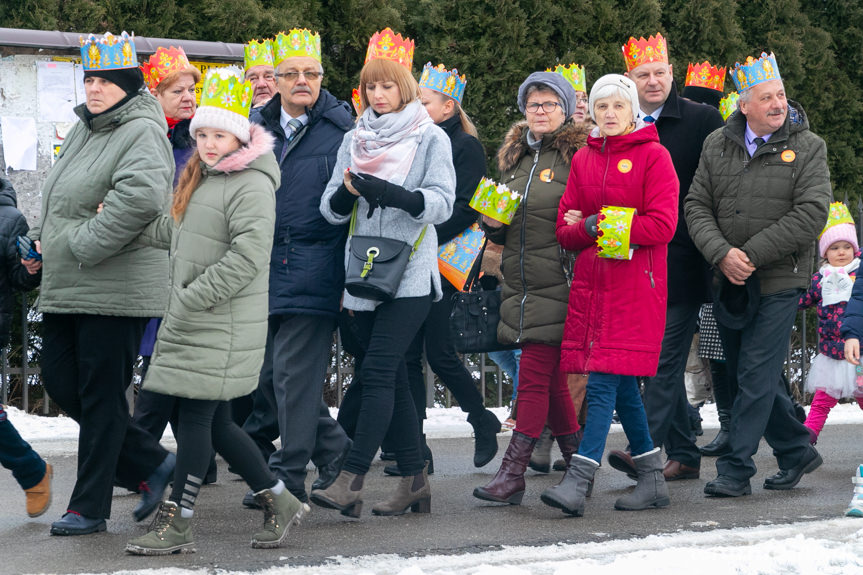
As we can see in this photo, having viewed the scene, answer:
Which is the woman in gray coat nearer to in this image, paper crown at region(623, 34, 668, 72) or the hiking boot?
the hiking boot

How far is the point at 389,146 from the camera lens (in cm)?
573

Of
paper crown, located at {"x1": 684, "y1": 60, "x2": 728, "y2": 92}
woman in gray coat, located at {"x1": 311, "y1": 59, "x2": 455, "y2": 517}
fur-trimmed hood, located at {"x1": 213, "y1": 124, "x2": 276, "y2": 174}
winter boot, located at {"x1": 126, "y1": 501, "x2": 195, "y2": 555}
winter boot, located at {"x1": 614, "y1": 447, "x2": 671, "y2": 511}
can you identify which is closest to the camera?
winter boot, located at {"x1": 126, "y1": 501, "x2": 195, "y2": 555}

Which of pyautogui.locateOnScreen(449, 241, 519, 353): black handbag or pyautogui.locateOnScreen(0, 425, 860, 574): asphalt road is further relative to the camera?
pyautogui.locateOnScreen(449, 241, 519, 353): black handbag

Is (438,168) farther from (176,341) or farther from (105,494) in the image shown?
(105,494)

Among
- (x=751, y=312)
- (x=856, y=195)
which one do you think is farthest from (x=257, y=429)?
(x=856, y=195)

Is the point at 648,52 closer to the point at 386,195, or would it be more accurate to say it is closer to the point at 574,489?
the point at 386,195

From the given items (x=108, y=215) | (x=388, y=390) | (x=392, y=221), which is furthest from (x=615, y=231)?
(x=108, y=215)

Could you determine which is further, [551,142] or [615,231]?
[551,142]

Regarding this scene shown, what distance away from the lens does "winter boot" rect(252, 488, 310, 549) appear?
16.6 ft

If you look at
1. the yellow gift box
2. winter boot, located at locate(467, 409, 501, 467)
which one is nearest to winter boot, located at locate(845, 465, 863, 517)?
the yellow gift box

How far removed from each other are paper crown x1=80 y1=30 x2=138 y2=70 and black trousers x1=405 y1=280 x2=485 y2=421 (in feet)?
6.83

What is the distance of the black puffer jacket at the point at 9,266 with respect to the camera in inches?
229

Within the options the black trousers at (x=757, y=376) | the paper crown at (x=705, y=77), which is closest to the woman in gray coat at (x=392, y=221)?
the black trousers at (x=757, y=376)

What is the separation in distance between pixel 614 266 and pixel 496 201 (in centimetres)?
69
